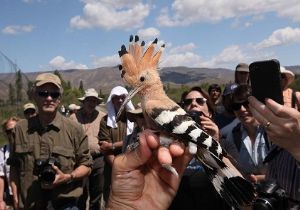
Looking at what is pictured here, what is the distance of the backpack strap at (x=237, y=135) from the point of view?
4.58m

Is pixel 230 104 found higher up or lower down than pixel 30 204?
higher up

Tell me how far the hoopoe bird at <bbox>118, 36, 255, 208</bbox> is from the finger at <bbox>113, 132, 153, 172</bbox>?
480mm

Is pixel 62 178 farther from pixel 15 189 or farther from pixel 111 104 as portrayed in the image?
pixel 111 104

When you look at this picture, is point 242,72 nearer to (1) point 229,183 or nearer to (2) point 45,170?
(2) point 45,170

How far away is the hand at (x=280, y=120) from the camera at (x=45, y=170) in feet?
8.81

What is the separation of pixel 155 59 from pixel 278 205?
1454 millimetres

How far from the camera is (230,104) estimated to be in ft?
15.8

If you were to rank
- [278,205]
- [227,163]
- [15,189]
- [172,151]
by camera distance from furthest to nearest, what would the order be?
[15,189] < [227,163] < [278,205] < [172,151]

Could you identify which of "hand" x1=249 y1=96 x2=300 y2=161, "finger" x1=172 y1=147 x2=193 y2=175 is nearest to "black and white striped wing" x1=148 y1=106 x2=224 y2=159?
"finger" x1=172 y1=147 x2=193 y2=175

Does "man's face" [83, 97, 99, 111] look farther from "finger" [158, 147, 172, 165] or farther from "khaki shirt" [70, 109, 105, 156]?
"finger" [158, 147, 172, 165]

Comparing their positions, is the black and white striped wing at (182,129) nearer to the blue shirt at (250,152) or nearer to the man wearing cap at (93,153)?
the blue shirt at (250,152)

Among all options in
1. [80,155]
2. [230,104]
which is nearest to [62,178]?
[80,155]

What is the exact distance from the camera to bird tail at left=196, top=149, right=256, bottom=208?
271cm

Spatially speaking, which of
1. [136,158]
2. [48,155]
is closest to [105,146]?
[48,155]
